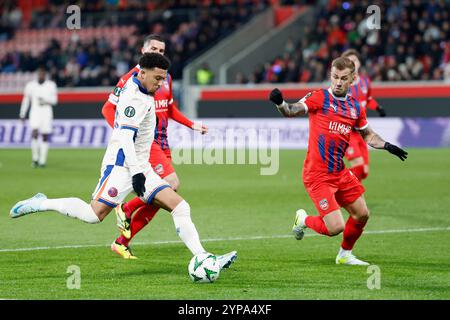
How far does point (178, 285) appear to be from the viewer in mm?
8547

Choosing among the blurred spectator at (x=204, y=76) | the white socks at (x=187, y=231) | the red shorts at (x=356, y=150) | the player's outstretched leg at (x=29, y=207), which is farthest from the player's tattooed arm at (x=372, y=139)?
the blurred spectator at (x=204, y=76)

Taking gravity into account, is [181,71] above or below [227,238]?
below

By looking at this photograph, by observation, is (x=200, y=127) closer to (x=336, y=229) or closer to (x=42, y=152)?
(x=336, y=229)

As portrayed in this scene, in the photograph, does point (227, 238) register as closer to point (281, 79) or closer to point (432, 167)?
point (432, 167)

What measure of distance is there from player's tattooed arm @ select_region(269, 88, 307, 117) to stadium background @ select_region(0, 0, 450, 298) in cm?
1573

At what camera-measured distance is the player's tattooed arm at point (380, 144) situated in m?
9.78

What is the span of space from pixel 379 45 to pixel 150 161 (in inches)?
903

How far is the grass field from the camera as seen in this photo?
27.2ft

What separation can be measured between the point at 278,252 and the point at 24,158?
1818 cm

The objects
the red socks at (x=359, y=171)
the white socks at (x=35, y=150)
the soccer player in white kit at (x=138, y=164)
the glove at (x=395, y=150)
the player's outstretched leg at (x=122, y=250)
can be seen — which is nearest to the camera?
the soccer player in white kit at (x=138, y=164)

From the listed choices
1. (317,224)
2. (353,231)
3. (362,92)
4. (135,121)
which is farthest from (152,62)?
(362,92)

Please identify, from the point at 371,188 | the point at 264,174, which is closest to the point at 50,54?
the point at 264,174

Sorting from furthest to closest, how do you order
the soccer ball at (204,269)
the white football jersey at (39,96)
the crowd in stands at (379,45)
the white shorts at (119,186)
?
the crowd in stands at (379,45)
the white football jersey at (39,96)
the white shorts at (119,186)
the soccer ball at (204,269)

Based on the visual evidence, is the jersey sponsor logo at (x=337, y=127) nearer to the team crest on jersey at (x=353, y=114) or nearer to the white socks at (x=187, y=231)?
the team crest on jersey at (x=353, y=114)
